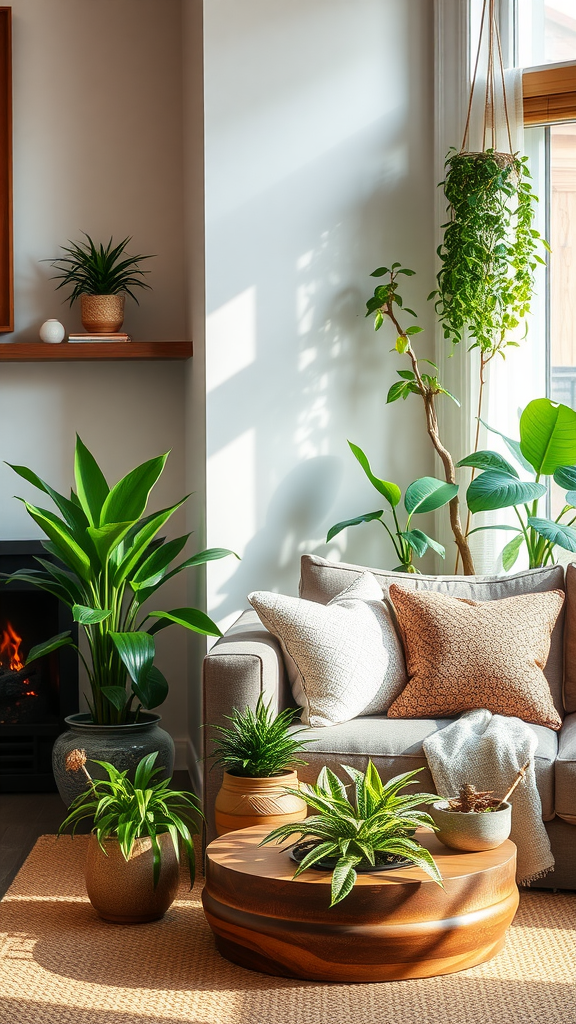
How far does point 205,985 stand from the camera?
208cm

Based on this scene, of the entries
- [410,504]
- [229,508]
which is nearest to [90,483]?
[229,508]

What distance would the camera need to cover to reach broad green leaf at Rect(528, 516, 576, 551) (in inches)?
118

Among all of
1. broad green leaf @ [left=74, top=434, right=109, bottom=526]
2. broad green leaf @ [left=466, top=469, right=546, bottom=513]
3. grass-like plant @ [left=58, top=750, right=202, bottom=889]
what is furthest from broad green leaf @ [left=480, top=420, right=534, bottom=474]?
grass-like plant @ [left=58, top=750, right=202, bottom=889]

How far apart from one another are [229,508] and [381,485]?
0.51 m

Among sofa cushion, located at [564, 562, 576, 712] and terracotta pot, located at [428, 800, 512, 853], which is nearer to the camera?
terracotta pot, located at [428, 800, 512, 853]

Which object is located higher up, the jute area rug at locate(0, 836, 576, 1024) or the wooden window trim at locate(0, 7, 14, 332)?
the wooden window trim at locate(0, 7, 14, 332)

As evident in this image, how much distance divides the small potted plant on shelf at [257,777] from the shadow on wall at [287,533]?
974mm

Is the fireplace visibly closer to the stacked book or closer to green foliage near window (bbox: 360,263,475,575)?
the stacked book

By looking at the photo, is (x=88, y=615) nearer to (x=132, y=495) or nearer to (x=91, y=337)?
(x=132, y=495)

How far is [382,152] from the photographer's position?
139 inches

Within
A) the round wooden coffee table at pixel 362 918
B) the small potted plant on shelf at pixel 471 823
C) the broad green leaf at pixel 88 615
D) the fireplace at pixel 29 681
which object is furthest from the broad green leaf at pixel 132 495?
the small potted plant on shelf at pixel 471 823

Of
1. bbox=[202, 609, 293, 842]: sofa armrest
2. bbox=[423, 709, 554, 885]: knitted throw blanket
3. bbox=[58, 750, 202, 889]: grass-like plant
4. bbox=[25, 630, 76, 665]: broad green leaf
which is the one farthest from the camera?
bbox=[25, 630, 76, 665]: broad green leaf

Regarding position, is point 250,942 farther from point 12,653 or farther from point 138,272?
point 138,272

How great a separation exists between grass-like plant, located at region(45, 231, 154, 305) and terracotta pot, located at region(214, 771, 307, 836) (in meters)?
2.12
